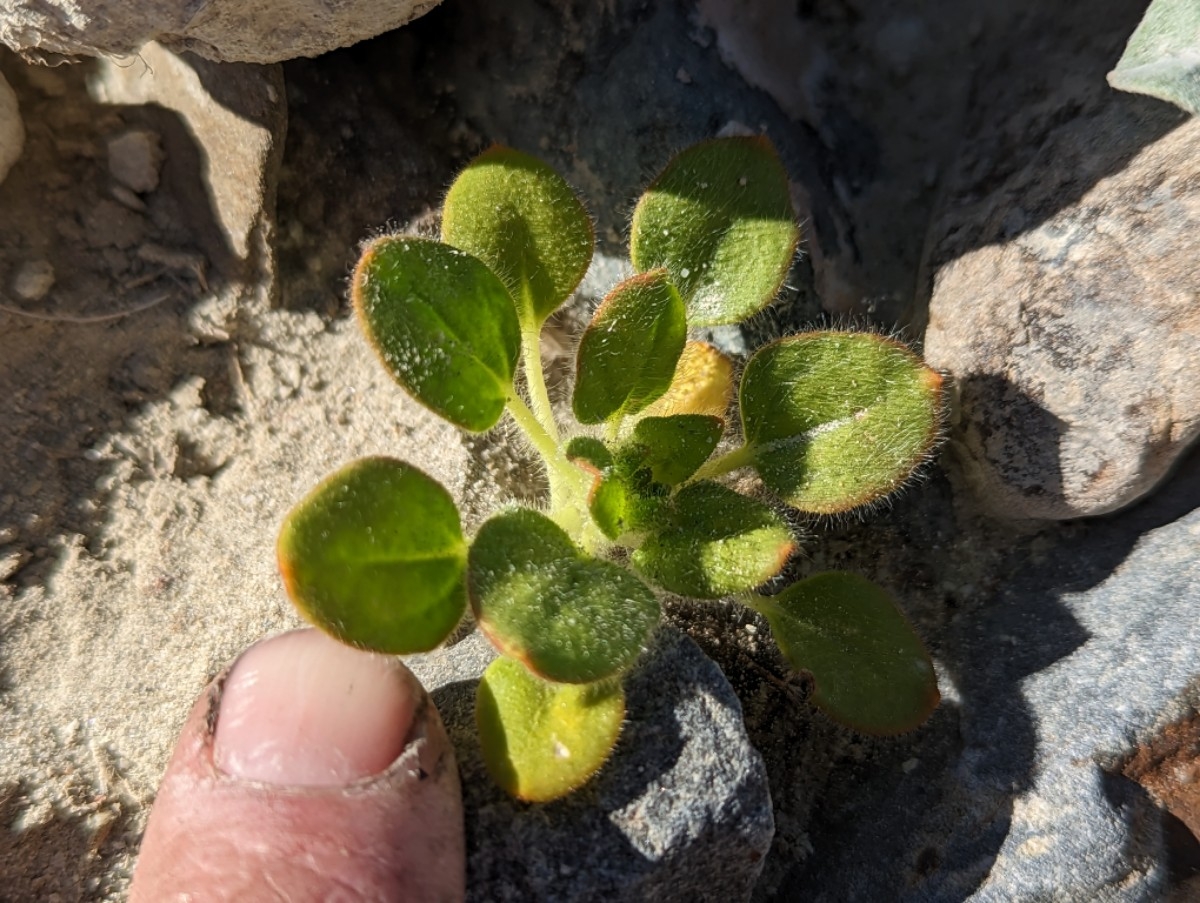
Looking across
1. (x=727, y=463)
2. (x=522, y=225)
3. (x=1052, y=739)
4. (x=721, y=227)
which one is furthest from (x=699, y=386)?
(x=1052, y=739)

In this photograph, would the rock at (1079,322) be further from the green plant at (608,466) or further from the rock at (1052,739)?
the green plant at (608,466)

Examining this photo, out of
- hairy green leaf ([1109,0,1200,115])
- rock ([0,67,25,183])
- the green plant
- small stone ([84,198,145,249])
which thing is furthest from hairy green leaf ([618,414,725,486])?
rock ([0,67,25,183])

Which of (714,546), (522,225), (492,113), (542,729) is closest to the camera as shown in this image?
(542,729)

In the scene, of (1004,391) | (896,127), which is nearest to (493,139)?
(896,127)

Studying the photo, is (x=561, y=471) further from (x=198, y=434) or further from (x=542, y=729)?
(x=198, y=434)

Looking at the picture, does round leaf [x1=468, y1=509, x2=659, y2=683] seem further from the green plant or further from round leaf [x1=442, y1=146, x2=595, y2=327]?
round leaf [x1=442, y1=146, x2=595, y2=327]

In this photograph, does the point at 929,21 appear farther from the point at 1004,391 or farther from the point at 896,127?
the point at 1004,391

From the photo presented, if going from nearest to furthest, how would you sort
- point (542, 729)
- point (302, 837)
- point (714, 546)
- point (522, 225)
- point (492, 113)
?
point (302, 837) < point (542, 729) < point (714, 546) < point (522, 225) < point (492, 113)

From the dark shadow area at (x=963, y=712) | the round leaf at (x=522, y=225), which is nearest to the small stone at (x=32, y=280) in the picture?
the round leaf at (x=522, y=225)
